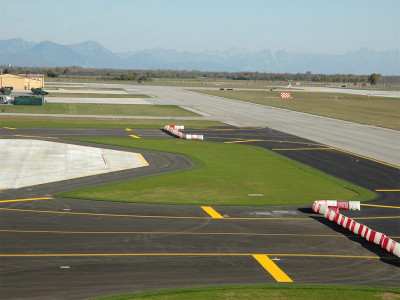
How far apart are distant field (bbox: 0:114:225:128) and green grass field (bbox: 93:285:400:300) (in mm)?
57292

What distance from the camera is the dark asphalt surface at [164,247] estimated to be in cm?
2119

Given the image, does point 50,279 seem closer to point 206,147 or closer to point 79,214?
point 79,214

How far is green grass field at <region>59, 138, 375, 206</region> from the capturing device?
35688mm

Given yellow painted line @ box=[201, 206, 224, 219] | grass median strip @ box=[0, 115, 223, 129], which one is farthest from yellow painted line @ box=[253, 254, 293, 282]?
grass median strip @ box=[0, 115, 223, 129]

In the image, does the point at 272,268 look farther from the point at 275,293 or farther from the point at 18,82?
the point at 18,82

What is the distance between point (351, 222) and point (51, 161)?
92.1 ft

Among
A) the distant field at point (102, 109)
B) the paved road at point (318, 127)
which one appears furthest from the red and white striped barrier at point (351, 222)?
the distant field at point (102, 109)

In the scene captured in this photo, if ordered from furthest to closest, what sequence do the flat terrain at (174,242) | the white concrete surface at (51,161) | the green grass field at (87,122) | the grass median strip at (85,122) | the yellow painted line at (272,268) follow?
the grass median strip at (85,122) < the green grass field at (87,122) < the white concrete surface at (51,161) < the yellow painted line at (272,268) < the flat terrain at (174,242)

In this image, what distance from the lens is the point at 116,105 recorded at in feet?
372

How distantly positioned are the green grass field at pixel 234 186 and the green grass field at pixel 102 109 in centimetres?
4554

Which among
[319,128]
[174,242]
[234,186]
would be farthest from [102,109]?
[174,242]

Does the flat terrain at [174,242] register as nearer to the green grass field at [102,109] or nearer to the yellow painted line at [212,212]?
the yellow painted line at [212,212]

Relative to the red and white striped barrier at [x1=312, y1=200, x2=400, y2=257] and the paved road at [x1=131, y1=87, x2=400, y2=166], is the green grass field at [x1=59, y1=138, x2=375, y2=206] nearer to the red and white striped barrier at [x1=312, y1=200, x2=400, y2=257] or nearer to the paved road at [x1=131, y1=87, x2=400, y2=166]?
the red and white striped barrier at [x1=312, y1=200, x2=400, y2=257]

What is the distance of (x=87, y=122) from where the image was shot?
80562 millimetres
